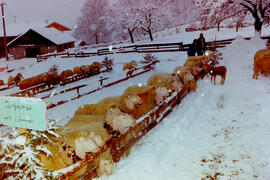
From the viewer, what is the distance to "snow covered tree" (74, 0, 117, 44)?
52.3 meters

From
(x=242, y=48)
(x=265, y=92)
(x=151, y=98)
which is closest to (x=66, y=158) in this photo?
(x=151, y=98)

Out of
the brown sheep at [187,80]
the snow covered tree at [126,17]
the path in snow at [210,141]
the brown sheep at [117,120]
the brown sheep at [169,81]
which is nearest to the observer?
the path in snow at [210,141]

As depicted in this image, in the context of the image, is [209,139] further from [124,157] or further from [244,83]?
[244,83]

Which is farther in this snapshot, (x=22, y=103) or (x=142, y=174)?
(x=142, y=174)

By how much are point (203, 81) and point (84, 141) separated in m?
8.39

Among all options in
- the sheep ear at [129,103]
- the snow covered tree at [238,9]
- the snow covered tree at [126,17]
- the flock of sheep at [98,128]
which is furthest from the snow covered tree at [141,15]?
the sheep ear at [129,103]

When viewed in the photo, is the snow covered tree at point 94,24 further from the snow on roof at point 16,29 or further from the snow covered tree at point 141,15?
the snow on roof at point 16,29

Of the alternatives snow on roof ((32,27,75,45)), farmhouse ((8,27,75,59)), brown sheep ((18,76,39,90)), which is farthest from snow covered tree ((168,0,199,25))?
brown sheep ((18,76,39,90))

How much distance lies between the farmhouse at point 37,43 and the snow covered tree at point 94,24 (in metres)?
11.3

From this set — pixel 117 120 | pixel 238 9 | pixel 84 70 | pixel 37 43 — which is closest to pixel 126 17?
pixel 37 43

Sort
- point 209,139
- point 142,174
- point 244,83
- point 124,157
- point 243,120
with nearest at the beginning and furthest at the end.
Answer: point 142,174 < point 124,157 < point 209,139 < point 243,120 < point 244,83

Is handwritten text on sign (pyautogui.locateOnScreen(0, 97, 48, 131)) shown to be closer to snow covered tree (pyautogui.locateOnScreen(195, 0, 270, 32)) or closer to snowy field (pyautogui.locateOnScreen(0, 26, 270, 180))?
snowy field (pyautogui.locateOnScreen(0, 26, 270, 180))

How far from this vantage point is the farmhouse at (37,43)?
39.5 metres

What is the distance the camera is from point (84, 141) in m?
4.38
